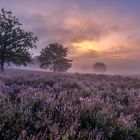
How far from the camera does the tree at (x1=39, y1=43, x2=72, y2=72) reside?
54.7 m

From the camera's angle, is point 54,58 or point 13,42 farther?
point 54,58

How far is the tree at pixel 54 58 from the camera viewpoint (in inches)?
2154

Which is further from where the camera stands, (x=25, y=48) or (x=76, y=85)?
(x=25, y=48)

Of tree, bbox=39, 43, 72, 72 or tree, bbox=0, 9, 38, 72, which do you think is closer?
tree, bbox=0, 9, 38, 72

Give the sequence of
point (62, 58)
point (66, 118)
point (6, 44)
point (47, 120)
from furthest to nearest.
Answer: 1. point (62, 58)
2. point (6, 44)
3. point (66, 118)
4. point (47, 120)

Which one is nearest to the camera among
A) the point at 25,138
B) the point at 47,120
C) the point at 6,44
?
the point at 25,138

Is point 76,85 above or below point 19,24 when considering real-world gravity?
below

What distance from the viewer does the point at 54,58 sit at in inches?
2212

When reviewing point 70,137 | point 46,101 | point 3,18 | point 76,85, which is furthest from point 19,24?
point 70,137

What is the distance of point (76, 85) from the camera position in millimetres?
12992

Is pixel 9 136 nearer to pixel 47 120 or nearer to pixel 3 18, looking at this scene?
pixel 47 120

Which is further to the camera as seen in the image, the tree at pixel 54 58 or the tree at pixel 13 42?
the tree at pixel 54 58

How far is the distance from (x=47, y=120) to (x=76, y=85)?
27.3 ft

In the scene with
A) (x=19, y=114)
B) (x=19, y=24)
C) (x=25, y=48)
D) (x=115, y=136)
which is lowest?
(x=115, y=136)
